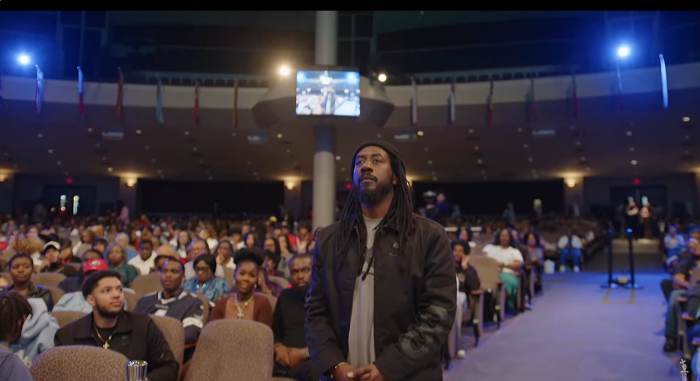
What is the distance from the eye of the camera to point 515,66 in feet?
64.7

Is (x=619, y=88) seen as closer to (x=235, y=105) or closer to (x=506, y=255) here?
(x=506, y=255)

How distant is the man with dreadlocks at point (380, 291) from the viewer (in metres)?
1.53

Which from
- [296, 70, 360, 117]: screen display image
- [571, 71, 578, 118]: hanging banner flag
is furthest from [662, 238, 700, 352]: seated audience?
[571, 71, 578, 118]: hanging banner flag

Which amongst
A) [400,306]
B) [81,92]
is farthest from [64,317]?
[81,92]

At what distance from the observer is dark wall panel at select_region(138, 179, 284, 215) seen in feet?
94.7

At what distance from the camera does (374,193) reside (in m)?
1.65

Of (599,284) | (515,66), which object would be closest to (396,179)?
(599,284)

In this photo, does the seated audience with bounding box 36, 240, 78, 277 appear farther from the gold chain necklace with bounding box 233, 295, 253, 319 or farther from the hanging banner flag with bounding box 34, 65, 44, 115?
the hanging banner flag with bounding box 34, 65, 44, 115

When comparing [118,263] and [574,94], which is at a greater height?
[574,94]

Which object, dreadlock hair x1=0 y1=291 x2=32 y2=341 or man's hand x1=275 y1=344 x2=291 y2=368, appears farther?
man's hand x1=275 y1=344 x2=291 y2=368

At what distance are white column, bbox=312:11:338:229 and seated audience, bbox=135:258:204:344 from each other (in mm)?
8420

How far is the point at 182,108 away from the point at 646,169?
19.6 meters

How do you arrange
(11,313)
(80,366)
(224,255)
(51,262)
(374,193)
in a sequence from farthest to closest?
(224,255)
(51,262)
(11,313)
(80,366)
(374,193)

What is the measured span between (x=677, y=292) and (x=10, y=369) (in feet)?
18.1
